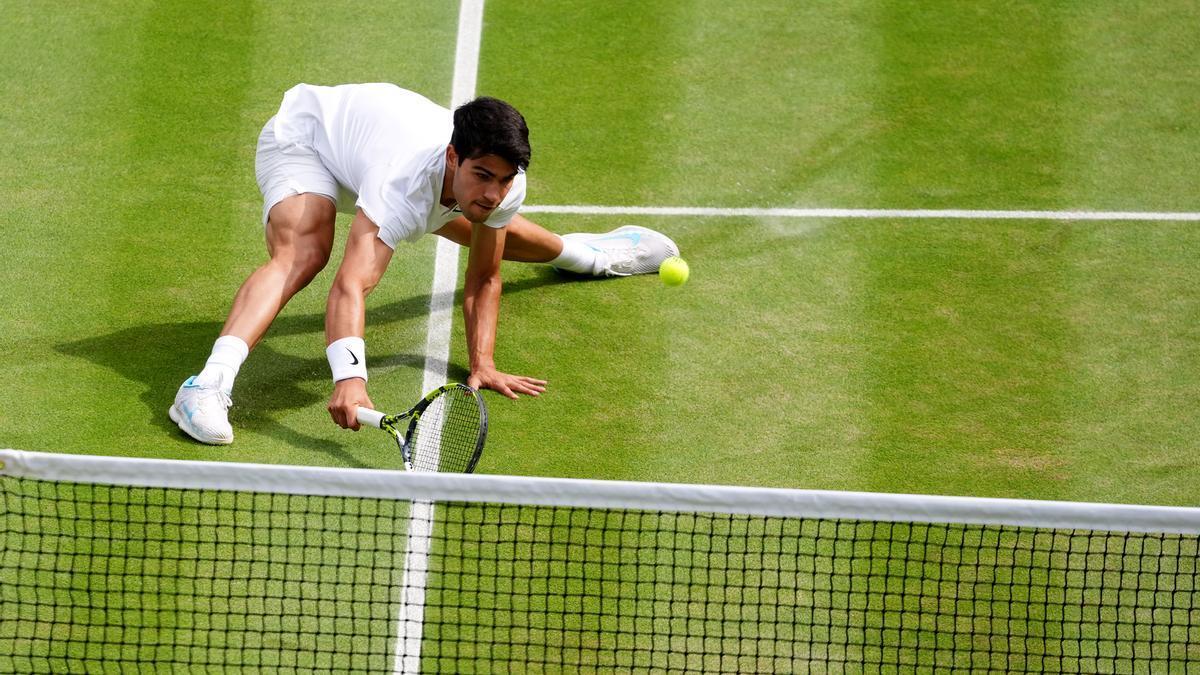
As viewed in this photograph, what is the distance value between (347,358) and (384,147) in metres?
1.16

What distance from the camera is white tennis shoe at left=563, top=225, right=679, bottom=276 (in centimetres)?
862

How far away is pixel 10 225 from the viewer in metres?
8.67

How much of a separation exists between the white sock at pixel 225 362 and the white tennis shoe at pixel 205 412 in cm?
3

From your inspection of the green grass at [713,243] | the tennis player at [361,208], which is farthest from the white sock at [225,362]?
the green grass at [713,243]

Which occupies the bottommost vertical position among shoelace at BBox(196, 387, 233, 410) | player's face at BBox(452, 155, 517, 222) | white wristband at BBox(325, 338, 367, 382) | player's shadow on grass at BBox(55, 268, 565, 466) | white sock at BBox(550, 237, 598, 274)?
player's shadow on grass at BBox(55, 268, 565, 466)

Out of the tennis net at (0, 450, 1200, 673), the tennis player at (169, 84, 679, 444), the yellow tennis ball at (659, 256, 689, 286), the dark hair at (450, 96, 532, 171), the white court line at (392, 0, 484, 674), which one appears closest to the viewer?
the tennis net at (0, 450, 1200, 673)

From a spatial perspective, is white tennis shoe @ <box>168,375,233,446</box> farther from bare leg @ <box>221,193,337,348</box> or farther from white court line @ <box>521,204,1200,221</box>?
white court line @ <box>521,204,1200,221</box>

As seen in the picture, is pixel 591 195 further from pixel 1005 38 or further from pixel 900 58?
pixel 1005 38

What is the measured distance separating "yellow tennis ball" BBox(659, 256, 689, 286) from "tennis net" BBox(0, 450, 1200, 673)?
6.48 ft

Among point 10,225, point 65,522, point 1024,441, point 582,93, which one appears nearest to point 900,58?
point 582,93

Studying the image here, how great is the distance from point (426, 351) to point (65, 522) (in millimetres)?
2288

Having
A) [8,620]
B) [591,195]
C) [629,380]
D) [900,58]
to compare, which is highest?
[900,58]

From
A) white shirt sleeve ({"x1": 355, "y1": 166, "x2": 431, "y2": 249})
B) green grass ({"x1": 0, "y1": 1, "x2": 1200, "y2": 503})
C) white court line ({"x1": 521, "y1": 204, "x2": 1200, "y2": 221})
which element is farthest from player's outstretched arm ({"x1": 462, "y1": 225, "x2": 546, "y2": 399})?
white court line ({"x1": 521, "y1": 204, "x2": 1200, "y2": 221})

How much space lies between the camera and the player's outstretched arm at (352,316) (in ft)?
22.1
